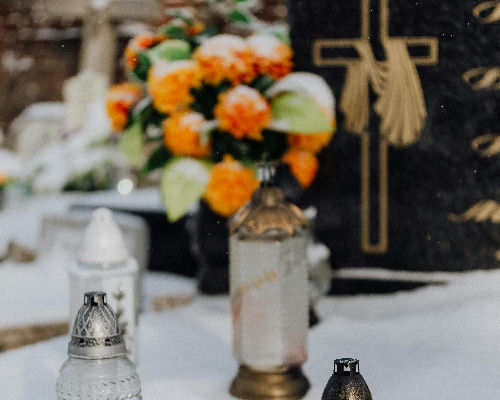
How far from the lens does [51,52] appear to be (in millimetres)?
5641

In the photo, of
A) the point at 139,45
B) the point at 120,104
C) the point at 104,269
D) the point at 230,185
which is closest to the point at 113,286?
the point at 104,269

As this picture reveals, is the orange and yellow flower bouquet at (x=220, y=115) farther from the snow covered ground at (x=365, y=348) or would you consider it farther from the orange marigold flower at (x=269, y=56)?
the snow covered ground at (x=365, y=348)

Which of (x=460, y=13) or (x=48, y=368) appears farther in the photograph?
(x=460, y=13)

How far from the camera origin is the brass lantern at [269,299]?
131 centimetres

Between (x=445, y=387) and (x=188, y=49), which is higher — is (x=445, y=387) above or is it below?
below

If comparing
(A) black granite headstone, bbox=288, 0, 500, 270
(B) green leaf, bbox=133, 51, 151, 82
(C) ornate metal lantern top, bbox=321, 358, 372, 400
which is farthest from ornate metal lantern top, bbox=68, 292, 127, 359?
(A) black granite headstone, bbox=288, 0, 500, 270

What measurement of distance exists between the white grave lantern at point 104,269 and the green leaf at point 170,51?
0.57 m

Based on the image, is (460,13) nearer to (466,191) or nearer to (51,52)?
(466,191)

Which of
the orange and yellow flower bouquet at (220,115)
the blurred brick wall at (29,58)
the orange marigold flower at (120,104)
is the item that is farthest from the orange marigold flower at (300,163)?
the blurred brick wall at (29,58)

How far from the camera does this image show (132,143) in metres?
1.88

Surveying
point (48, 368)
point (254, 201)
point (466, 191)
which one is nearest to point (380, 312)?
point (466, 191)

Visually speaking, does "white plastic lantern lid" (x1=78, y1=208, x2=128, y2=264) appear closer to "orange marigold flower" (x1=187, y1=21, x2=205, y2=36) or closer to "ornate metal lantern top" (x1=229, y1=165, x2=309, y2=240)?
"ornate metal lantern top" (x1=229, y1=165, x2=309, y2=240)

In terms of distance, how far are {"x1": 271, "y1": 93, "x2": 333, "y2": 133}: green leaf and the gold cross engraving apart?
239mm

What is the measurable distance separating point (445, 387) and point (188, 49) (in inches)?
38.3
